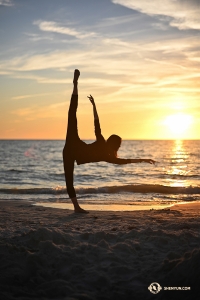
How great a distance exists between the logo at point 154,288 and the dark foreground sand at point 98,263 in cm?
4

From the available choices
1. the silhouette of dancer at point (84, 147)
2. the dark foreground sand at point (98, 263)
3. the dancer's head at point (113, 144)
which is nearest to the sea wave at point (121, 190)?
the silhouette of dancer at point (84, 147)

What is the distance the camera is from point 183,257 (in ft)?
15.2

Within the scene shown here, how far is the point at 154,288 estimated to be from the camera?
4.15 meters

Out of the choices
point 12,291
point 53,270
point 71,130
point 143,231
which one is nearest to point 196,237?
point 143,231

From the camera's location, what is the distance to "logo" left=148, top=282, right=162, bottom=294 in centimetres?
409

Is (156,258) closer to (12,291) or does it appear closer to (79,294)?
(79,294)

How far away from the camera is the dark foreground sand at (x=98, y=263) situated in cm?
410

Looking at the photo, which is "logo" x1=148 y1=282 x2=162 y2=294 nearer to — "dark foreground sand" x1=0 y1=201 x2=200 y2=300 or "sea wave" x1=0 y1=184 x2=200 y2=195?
"dark foreground sand" x1=0 y1=201 x2=200 y2=300

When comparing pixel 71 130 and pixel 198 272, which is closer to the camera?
pixel 198 272

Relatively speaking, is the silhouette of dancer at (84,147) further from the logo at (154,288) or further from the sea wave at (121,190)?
the sea wave at (121,190)

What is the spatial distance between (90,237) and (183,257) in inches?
64.8

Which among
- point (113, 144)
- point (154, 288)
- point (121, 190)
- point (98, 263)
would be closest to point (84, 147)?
point (113, 144)

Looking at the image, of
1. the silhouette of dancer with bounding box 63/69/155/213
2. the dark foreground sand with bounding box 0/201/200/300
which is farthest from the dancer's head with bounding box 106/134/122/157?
the dark foreground sand with bounding box 0/201/200/300

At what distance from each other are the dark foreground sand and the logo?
45 millimetres
